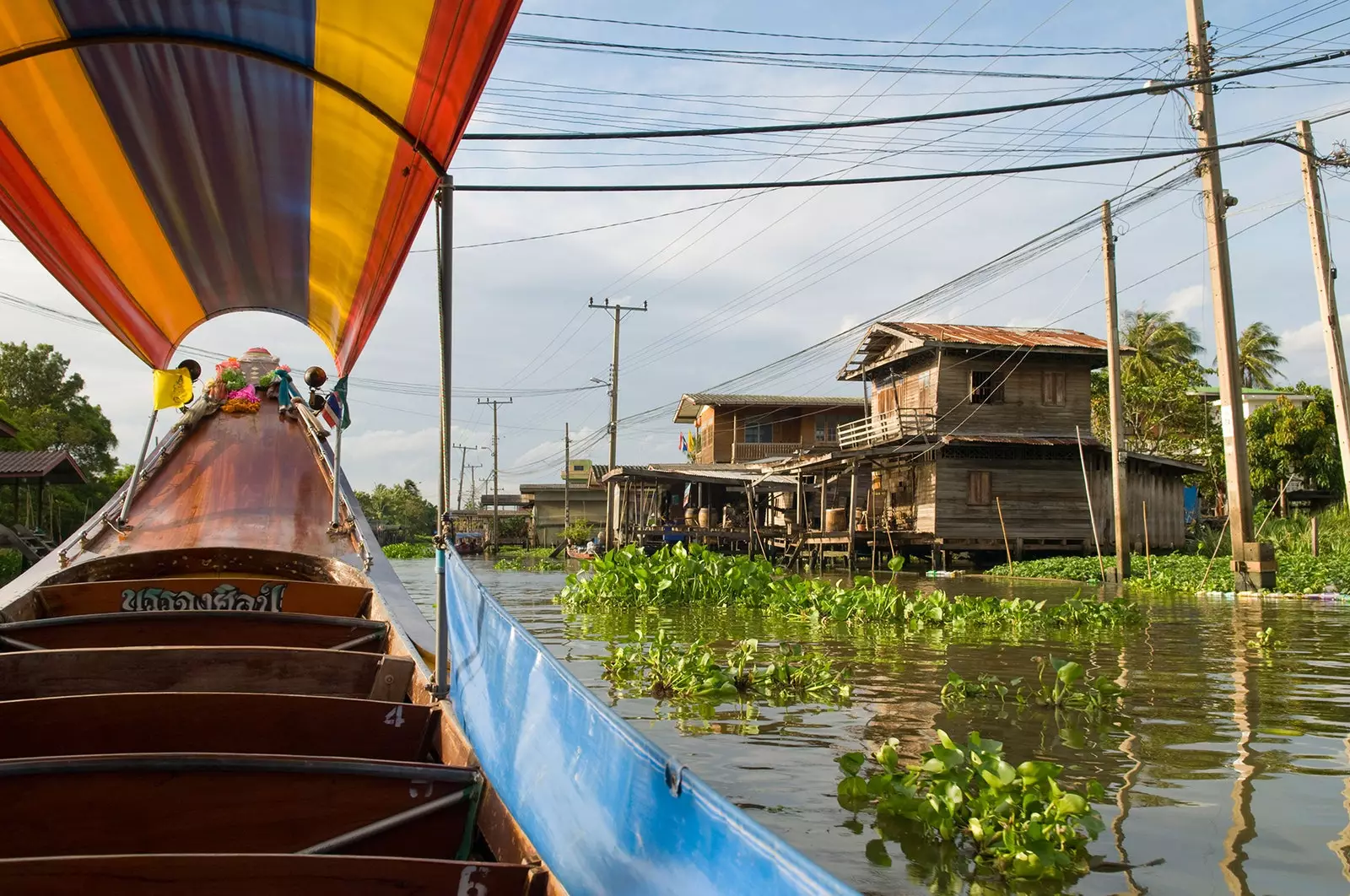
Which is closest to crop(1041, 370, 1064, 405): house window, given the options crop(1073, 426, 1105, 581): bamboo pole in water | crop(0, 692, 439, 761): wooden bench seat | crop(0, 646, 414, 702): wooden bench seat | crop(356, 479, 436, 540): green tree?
crop(1073, 426, 1105, 581): bamboo pole in water

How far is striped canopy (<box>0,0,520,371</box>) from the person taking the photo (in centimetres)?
321

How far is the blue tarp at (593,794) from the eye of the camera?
1.56 m

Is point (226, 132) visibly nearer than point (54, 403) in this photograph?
Yes

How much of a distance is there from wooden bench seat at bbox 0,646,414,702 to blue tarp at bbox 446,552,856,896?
3.12 ft

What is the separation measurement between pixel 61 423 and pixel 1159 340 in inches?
1633

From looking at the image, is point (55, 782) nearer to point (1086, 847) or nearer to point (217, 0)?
point (217, 0)

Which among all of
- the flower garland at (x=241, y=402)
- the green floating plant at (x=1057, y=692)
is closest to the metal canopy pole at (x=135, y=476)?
the flower garland at (x=241, y=402)

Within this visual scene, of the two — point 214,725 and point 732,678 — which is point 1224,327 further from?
point 214,725

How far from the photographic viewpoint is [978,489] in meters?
29.1

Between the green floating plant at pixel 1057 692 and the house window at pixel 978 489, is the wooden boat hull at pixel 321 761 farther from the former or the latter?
the house window at pixel 978 489

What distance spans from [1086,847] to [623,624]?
9.13 meters

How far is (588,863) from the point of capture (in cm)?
213

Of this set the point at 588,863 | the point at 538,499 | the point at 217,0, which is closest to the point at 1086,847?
the point at 588,863

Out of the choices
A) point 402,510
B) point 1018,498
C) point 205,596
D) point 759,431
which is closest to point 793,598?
point 205,596
